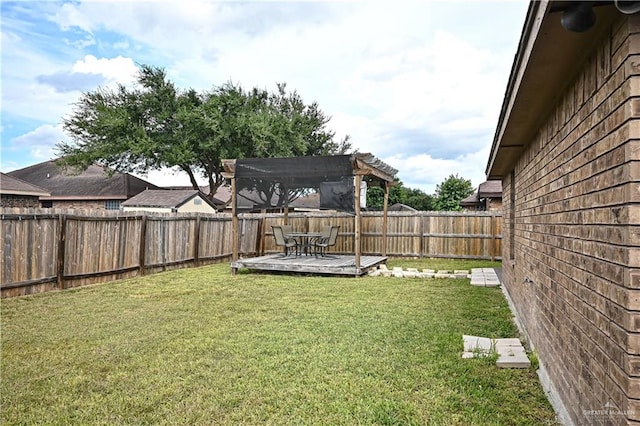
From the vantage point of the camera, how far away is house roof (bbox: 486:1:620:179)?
1.61m

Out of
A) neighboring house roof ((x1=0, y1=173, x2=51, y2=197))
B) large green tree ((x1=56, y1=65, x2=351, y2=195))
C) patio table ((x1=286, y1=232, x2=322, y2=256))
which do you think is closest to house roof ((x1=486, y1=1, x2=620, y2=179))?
patio table ((x1=286, y1=232, x2=322, y2=256))

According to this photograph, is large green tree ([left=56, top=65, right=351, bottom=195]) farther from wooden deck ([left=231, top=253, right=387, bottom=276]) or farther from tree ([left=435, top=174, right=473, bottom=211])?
wooden deck ([left=231, top=253, right=387, bottom=276])

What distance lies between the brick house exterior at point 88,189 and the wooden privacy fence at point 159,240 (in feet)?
53.9

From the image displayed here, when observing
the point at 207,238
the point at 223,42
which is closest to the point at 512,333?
the point at 207,238

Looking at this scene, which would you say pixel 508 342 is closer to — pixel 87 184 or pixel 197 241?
pixel 197 241

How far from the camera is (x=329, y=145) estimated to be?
2636cm

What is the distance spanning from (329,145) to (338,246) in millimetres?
14776

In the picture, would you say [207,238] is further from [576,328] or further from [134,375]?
[576,328]

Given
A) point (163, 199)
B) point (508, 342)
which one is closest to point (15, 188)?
point (163, 199)

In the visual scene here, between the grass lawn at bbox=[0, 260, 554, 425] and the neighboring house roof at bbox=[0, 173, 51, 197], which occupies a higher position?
the neighboring house roof at bbox=[0, 173, 51, 197]

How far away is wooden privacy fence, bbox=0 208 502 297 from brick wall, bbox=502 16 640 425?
7107 millimetres

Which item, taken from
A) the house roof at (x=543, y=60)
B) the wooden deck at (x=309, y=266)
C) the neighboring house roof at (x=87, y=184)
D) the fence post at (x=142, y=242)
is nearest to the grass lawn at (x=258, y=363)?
the house roof at (x=543, y=60)

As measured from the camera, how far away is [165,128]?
22.2m

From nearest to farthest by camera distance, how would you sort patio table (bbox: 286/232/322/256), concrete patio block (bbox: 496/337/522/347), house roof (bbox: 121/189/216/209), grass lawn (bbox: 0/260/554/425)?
grass lawn (bbox: 0/260/554/425)
concrete patio block (bbox: 496/337/522/347)
patio table (bbox: 286/232/322/256)
house roof (bbox: 121/189/216/209)
